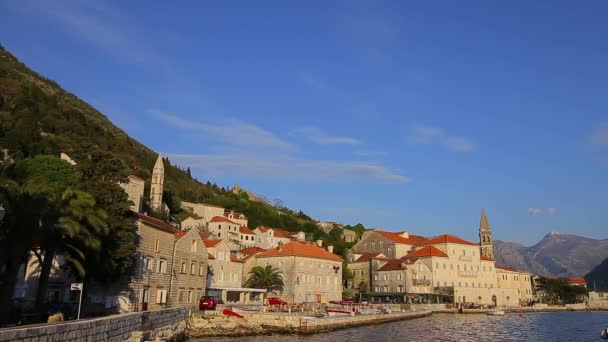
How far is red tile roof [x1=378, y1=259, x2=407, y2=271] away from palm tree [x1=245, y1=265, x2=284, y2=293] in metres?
27.7

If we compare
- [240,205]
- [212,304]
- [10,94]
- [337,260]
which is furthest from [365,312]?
[10,94]

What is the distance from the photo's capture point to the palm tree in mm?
60469

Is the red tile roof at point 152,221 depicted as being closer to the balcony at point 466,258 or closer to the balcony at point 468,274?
the balcony at point 468,274

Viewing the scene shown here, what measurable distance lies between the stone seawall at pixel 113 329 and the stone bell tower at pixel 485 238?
96316 millimetres

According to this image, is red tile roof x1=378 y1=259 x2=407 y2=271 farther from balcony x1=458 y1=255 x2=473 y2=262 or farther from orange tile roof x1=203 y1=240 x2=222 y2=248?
orange tile roof x1=203 y1=240 x2=222 y2=248

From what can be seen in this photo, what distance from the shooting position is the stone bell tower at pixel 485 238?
4584 inches

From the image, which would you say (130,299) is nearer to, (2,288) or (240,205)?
(2,288)

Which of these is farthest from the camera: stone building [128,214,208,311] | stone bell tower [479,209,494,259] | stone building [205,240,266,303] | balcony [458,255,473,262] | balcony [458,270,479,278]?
stone bell tower [479,209,494,259]

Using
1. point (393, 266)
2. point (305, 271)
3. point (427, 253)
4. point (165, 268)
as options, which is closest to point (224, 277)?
point (305, 271)

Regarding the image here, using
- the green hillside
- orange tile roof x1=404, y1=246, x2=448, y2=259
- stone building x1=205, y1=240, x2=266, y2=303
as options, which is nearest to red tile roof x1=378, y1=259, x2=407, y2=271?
orange tile roof x1=404, y1=246, x2=448, y2=259

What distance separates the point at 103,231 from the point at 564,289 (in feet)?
415

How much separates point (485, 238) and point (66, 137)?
3706 inches

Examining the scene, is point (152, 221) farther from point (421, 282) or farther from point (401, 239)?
point (401, 239)

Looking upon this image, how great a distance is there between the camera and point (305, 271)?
64.4 meters
